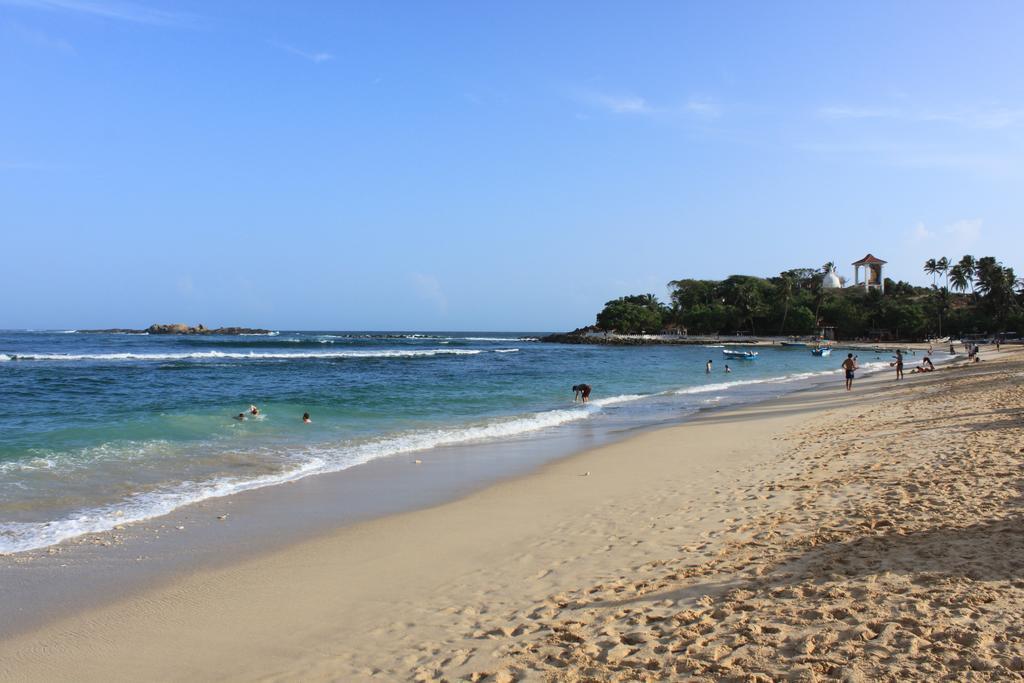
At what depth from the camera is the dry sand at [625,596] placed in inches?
164

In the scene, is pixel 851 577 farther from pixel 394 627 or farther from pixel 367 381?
pixel 367 381

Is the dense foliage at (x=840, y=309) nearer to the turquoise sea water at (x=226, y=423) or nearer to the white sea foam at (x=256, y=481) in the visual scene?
the turquoise sea water at (x=226, y=423)

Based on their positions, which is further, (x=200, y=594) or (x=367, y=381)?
(x=367, y=381)

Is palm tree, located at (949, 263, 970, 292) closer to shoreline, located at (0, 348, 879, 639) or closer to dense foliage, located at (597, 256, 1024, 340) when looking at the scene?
dense foliage, located at (597, 256, 1024, 340)

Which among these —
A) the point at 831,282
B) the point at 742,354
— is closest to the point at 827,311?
the point at 831,282

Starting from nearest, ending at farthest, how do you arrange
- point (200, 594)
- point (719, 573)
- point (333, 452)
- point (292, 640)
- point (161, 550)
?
point (292, 640)
point (719, 573)
point (200, 594)
point (161, 550)
point (333, 452)

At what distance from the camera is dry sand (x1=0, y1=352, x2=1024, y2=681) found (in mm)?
4156

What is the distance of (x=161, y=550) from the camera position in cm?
730

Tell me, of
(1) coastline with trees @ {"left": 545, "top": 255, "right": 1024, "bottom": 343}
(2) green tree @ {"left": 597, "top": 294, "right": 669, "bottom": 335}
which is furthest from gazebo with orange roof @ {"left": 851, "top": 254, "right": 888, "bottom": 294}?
(2) green tree @ {"left": 597, "top": 294, "right": 669, "bottom": 335}

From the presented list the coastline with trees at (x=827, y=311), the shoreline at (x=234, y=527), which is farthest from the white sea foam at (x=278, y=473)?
the coastline with trees at (x=827, y=311)

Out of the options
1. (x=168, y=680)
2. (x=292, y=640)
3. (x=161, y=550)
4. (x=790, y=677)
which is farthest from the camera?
(x=161, y=550)

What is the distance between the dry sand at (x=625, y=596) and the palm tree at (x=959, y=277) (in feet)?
387

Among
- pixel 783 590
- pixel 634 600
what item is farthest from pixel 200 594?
pixel 783 590

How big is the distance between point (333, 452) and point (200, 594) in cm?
832
